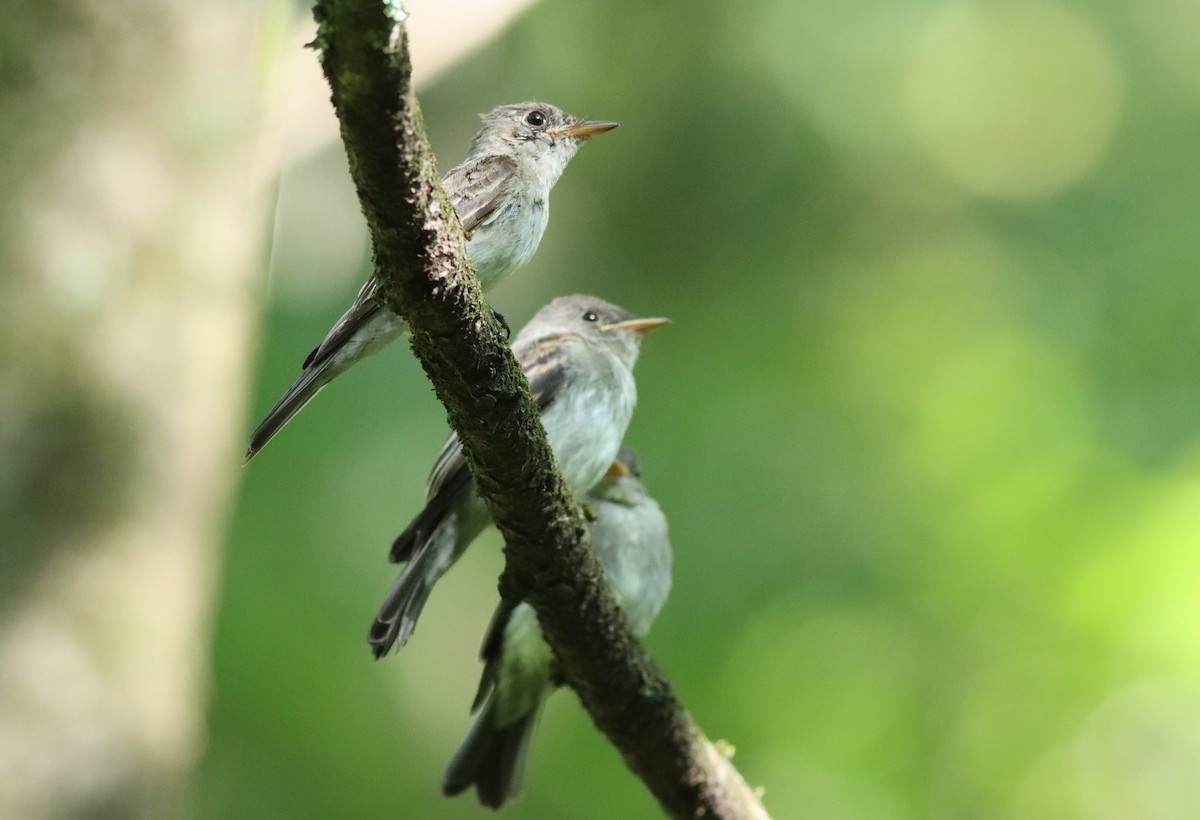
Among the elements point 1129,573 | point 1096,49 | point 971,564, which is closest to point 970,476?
point 971,564

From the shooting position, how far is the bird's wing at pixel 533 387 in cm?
432

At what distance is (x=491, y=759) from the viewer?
17.2 feet

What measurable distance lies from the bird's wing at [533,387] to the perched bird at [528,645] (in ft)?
1.74

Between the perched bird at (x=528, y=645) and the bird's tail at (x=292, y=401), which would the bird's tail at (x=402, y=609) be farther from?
the perched bird at (x=528, y=645)

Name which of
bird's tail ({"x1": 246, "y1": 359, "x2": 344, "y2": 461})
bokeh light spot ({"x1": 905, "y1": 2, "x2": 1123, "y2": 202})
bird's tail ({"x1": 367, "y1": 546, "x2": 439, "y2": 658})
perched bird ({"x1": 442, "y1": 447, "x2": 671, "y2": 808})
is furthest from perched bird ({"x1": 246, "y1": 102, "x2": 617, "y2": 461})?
bokeh light spot ({"x1": 905, "y1": 2, "x2": 1123, "y2": 202})

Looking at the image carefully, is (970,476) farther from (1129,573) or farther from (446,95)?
(446,95)

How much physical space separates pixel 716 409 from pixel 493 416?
450 centimetres

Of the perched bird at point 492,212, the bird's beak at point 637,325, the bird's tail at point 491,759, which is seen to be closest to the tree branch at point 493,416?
the perched bird at point 492,212

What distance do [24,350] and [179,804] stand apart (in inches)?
51.7

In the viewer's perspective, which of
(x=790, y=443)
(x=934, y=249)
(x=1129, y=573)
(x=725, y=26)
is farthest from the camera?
(x=725, y=26)

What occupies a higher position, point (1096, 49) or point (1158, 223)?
point (1096, 49)

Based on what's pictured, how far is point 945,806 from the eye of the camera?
5.06 metres

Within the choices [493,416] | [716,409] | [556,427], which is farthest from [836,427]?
[493,416]

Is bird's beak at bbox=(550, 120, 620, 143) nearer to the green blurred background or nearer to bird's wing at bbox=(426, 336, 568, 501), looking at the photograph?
bird's wing at bbox=(426, 336, 568, 501)
